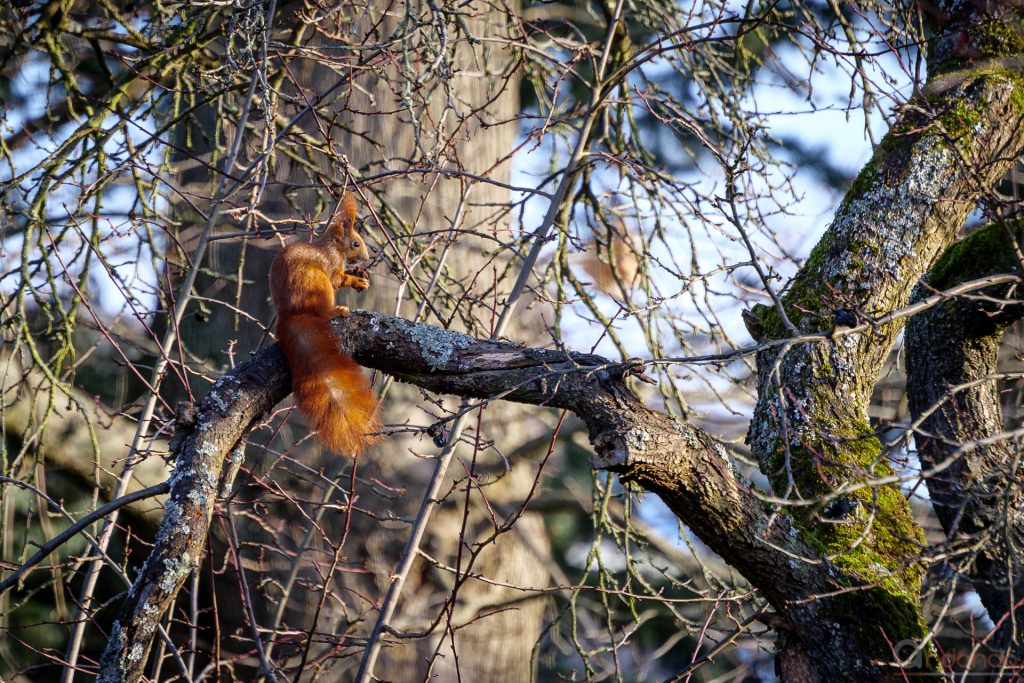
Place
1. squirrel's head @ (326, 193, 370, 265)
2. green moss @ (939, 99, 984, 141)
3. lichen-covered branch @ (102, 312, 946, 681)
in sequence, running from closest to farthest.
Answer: lichen-covered branch @ (102, 312, 946, 681)
green moss @ (939, 99, 984, 141)
squirrel's head @ (326, 193, 370, 265)

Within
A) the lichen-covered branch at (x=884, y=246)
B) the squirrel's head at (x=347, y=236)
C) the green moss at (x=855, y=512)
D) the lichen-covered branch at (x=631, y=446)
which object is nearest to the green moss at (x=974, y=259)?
the lichen-covered branch at (x=884, y=246)

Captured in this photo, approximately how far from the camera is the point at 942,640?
614 cm

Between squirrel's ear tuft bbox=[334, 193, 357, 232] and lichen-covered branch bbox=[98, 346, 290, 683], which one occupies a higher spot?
squirrel's ear tuft bbox=[334, 193, 357, 232]

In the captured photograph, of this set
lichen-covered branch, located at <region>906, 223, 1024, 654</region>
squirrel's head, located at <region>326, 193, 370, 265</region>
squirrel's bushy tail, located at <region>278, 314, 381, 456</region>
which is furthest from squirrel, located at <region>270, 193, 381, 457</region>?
lichen-covered branch, located at <region>906, 223, 1024, 654</region>

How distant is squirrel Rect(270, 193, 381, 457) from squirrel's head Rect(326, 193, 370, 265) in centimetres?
29

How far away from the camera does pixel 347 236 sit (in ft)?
9.52

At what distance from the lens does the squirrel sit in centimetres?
230

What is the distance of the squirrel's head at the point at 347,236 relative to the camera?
289cm

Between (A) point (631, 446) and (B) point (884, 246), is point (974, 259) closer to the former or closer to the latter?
(B) point (884, 246)

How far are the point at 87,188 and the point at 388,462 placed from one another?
2.23 metres

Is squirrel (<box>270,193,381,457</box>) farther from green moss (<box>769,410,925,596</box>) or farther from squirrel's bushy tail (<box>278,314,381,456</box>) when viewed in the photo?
green moss (<box>769,410,925,596</box>)

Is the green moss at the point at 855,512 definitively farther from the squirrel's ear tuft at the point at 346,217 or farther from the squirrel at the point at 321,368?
the squirrel's ear tuft at the point at 346,217

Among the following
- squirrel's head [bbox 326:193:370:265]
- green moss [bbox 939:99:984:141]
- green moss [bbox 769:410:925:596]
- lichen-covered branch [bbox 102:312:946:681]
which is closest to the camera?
lichen-covered branch [bbox 102:312:946:681]

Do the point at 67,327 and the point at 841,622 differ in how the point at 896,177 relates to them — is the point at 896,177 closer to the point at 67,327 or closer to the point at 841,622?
the point at 841,622
